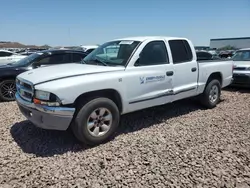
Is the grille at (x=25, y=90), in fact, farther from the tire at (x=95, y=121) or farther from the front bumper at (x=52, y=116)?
the tire at (x=95, y=121)

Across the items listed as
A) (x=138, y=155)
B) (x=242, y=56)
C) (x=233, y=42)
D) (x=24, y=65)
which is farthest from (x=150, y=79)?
(x=233, y=42)

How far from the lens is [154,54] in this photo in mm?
4566

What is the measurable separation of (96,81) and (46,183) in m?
1.64

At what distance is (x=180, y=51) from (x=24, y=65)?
15.3 ft

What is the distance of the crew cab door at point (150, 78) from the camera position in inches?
161

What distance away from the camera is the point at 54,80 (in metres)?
3.48

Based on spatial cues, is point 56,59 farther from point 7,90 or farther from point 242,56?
point 242,56

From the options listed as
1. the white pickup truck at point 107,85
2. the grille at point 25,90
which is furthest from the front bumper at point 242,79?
the grille at point 25,90

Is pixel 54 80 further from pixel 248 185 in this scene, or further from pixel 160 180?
pixel 248 185

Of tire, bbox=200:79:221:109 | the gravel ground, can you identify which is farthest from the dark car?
tire, bbox=200:79:221:109

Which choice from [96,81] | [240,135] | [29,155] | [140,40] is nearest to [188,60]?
[140,40]

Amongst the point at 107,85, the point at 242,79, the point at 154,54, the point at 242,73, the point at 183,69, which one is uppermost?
the point at 154,54

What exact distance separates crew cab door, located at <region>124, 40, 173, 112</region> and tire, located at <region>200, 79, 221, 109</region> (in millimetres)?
1504

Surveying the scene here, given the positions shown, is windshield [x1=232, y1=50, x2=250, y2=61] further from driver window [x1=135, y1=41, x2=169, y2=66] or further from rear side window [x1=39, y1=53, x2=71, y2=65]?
rear side window [x1=39, y1=53, x2=71, y2=65]
